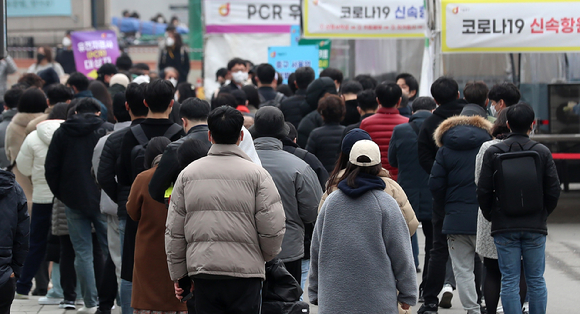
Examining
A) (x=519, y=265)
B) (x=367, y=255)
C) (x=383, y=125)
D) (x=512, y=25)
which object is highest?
(x=512, y=25)

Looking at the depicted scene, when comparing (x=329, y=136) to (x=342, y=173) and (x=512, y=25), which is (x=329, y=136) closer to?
(x=342, y=173)

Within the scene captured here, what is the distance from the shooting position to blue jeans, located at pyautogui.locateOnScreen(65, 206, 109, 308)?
6.71 metres

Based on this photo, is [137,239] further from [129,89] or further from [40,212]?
[40,212]

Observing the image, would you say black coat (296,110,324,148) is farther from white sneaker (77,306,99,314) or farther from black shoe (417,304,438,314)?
white sneaker (77,306,99,314)

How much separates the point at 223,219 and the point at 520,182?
226 cm

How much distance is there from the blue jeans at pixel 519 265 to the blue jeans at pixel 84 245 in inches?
134

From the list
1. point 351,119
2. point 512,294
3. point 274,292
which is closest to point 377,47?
point 351,119

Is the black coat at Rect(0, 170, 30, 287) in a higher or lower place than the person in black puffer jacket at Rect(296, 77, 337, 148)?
lower

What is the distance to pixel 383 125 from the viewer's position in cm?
729

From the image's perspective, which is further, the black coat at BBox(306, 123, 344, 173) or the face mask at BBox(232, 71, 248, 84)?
the face mask at BBox(232, 71, 248, 84)

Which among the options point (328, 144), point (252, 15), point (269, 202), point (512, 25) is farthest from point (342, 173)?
point (252, 15)

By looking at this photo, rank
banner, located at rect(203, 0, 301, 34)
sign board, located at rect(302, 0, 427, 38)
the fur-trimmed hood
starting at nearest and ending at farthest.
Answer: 1. the fur-trimmed hood
2. sign board, located at rect(302, 0, 427, 38)
3. banner, located at rect(203, 0, 301, 34)

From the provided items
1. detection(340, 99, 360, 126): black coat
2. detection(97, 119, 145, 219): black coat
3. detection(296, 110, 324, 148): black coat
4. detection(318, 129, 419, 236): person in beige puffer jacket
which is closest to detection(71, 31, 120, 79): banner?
detection(296, 110, 324, 148): black coat

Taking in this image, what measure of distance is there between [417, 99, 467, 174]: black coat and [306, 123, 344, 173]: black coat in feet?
3.27
